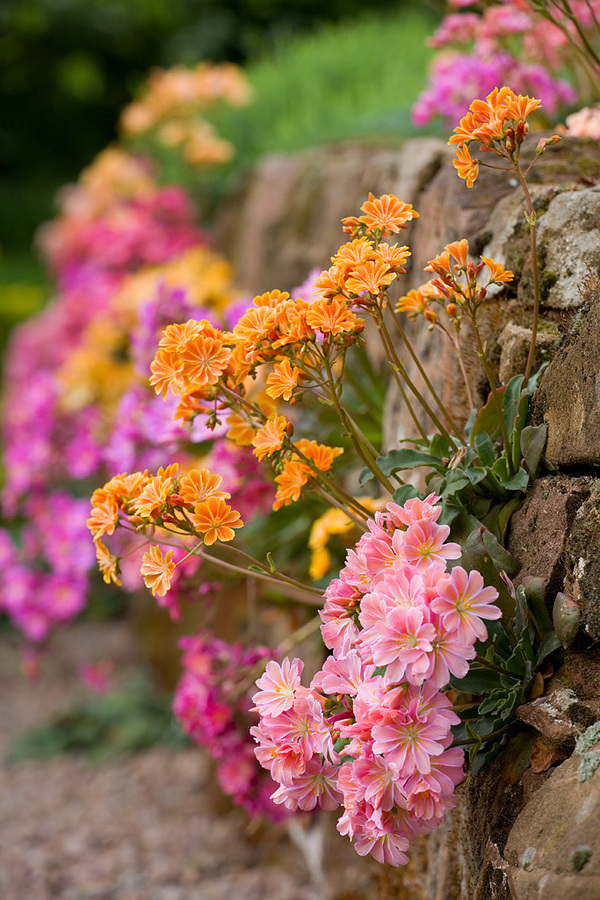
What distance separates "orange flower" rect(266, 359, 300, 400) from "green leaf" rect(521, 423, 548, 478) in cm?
32

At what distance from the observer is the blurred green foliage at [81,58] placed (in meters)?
10.0

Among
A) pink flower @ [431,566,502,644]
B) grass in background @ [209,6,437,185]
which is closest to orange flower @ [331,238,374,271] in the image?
pink flower @ [431,566,502,644]

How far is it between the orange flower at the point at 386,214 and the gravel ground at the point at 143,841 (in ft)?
3.85

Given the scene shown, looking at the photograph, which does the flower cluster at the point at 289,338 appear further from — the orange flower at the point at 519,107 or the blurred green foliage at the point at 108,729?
the blurred green foliage at the point at 108,729

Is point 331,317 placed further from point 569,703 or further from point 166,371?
point 569,703

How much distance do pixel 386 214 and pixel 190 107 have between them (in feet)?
12.6

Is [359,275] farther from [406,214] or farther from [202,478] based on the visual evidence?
[202,478]

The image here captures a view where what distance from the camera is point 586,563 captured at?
41.3 inches

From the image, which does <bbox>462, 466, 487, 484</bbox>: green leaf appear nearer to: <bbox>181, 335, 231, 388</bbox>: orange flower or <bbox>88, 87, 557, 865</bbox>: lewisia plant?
<bbox>88, 87, 557, 865</bbox>: lewisia plant

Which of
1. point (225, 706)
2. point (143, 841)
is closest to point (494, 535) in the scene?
point (225, 706)

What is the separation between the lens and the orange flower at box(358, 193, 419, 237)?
117 centimetres

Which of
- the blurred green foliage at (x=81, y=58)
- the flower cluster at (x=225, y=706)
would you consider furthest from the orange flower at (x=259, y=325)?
the blurred green foliage at (x=81, y=58)

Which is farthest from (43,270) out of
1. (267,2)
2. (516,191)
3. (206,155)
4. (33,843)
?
(516,191)

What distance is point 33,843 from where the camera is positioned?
2.59m
